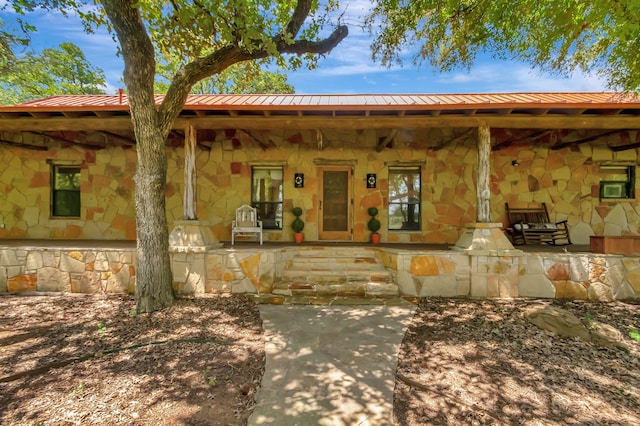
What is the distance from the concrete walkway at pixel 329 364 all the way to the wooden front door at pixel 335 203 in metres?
2.86

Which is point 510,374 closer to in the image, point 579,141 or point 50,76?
point 579,141

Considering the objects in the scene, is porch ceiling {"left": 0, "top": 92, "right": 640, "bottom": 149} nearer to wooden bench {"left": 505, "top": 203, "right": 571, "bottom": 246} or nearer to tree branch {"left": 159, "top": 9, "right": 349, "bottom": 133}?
tree branch {"left": 159, "top": 9, "right": 349, "bottom": 133}

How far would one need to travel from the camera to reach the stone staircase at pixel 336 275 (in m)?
4.79

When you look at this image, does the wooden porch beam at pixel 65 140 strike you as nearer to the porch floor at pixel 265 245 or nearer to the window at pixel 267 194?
the porch floor at pixel 265 245

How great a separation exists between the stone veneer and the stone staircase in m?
0.23

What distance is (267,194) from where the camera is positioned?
7.15 m

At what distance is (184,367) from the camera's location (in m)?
2.77

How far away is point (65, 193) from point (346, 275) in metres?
6.98

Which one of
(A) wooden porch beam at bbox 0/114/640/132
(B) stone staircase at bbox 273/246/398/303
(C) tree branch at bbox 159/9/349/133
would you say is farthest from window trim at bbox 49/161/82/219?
(B) stone staircase at bbox 273/246/398/303

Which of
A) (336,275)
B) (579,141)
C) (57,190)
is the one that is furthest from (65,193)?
(579,141)

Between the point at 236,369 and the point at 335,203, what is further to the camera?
the point at 335,203

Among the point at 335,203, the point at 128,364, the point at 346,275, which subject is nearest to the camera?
the point at 128,364

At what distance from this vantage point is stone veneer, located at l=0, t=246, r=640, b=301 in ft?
15.4

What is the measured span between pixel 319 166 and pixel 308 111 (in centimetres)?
217
